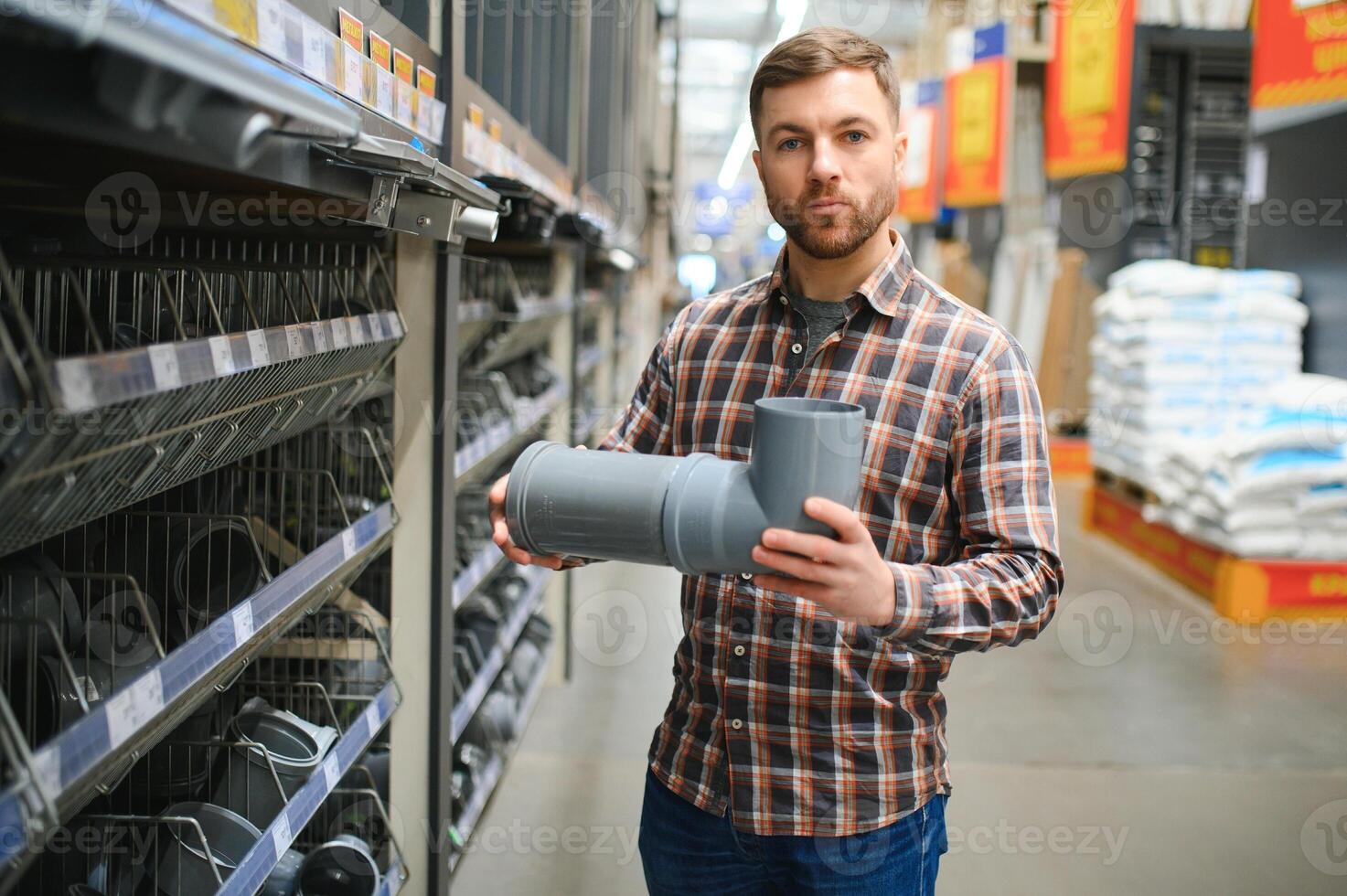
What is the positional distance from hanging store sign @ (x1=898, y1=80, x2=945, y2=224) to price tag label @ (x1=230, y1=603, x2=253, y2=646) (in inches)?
349

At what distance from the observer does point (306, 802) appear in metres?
1.73

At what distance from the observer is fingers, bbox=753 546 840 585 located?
1041 mm

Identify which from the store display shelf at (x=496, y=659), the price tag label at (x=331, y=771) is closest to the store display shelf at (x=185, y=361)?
the price tag label at (x=331, y=771)

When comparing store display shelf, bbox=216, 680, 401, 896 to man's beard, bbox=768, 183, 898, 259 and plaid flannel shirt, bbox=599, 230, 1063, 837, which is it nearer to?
plaid flannel shirt, bbox=599, 230, 1063, 837

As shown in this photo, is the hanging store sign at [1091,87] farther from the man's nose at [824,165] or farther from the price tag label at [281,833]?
the price tag label at [281,833]

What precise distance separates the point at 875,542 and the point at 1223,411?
5.39 metres

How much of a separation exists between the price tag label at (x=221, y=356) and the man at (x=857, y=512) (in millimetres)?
331

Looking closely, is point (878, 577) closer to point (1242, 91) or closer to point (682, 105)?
point (1242, 91)

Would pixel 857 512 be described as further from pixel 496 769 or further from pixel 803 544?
pixel 496 769

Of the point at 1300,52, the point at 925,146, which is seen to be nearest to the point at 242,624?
the point at 1300,52

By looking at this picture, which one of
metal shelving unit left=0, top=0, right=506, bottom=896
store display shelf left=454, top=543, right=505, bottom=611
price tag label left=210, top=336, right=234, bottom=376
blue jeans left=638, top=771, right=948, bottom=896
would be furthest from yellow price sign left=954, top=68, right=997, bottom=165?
price tag label left=210, top=336, right=234, bottom=376

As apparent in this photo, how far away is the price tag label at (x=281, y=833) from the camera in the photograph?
5.17ft

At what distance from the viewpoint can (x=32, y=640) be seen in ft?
4.04

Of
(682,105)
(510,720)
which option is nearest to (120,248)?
(510,720)
